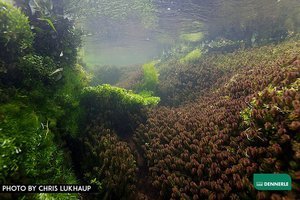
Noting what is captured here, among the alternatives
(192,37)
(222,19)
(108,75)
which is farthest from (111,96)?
(192,37)

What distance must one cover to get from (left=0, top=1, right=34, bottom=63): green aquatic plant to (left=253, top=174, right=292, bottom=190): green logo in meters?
6.28

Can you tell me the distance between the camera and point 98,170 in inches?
201

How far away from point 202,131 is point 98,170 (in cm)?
282

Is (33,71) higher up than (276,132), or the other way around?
(33,71)

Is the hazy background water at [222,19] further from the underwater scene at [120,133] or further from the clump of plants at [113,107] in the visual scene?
the underwater scene at [120,133]

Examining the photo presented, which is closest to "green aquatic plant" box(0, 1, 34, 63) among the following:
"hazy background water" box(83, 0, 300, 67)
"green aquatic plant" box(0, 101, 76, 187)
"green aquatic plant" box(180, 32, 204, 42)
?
"green aquatic plant" box(0, 101, 76, 187)

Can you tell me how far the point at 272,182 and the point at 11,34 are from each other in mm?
6709

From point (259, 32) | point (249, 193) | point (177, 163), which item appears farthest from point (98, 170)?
point (259, 32)

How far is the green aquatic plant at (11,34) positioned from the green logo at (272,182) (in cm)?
628

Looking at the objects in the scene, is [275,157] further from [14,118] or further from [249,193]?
[14,118]

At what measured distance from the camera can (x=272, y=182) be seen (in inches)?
145

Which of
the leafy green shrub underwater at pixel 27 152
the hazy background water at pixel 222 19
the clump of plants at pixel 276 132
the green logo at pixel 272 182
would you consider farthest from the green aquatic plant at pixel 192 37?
the leafy green shrub underwater at pixel 27 152

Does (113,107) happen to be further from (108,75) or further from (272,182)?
(108,75)

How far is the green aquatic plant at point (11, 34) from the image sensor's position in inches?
219
